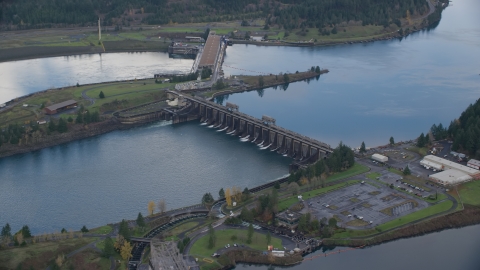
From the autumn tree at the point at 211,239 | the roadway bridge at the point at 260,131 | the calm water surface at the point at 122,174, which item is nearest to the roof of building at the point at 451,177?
the roadway bridge at the point at 260,131

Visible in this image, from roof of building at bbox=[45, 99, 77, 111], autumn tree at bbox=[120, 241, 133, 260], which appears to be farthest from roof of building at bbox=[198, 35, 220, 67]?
autumn tree at bbox=[120, 241, 133, 260]

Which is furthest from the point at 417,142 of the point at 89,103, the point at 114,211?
the point at 89,103

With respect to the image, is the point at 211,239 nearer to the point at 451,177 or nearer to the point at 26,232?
the point at 26,232

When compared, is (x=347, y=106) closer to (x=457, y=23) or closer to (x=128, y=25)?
(x=128, y=25)

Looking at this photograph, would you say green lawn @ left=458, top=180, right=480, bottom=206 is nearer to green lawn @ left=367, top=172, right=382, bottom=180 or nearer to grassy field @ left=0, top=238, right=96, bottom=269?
green lawn @ left=367, top=172, right=382, bottom=180

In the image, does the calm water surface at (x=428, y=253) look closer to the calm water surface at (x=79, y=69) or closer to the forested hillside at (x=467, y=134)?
the forested hillside at (x=467, y=134)

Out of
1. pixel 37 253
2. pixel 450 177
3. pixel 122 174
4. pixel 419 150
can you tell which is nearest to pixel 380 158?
pixel 419 150
